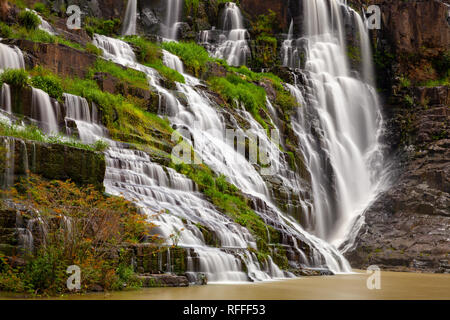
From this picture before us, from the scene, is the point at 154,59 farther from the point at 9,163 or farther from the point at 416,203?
the point at 9,163

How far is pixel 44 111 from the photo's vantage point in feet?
48.0

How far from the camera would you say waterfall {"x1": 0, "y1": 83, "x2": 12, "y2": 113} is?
550 inches

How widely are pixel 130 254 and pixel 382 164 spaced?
2176cm

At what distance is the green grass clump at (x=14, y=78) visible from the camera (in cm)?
1424

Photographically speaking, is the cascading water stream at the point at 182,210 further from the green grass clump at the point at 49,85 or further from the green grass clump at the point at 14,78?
the green grass clump at the point at 14,78

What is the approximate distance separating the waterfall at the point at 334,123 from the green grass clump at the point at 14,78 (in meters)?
13.5

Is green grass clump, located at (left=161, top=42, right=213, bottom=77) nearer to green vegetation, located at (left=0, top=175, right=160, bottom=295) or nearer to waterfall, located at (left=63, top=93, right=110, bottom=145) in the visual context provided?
waterfall, located at (left=63, top=93, right=110, bottom=145)

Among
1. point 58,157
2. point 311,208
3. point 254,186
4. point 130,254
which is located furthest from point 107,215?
point 311,208

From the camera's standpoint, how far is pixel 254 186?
19891 mm

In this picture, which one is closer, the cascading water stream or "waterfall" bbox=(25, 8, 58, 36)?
the cascading water stream

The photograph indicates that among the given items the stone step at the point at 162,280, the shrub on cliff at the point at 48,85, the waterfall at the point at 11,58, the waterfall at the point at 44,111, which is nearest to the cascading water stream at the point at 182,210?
the stone step at the point at 162,280

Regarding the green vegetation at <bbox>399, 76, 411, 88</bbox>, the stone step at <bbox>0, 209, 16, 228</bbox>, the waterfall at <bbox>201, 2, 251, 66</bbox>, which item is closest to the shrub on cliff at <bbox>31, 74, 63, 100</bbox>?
the stone step at <bbox>0, 209, 16, 228</bbox>

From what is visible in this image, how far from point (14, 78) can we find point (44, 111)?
127 centimetres

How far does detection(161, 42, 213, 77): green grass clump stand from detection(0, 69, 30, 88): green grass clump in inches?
518
